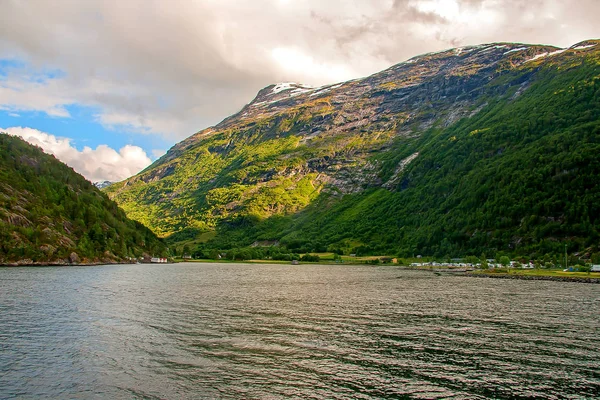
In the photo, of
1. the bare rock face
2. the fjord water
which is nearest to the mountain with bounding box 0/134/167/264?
the bare rock face

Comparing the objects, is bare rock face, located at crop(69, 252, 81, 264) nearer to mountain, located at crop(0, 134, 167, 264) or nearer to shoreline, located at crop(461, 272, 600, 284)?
mountain, located at crop(0, 134, 167, 264)

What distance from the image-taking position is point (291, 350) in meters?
35.4

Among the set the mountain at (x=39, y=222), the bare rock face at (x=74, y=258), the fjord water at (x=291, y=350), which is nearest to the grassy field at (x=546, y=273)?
the fjord water at (x=291, y=350)

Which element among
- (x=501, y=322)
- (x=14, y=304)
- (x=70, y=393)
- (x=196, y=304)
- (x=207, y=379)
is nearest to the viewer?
(x=70, y=393)

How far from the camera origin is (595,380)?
28.7m

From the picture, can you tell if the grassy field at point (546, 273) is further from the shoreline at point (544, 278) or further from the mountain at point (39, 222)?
the mountain at point (39, 222)

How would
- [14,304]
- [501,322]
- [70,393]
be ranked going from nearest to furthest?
1. [70,393]
2. [501,322]
3. [14,304]

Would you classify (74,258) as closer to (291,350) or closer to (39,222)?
(39,222)

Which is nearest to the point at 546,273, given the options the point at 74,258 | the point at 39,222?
the point at 74,258

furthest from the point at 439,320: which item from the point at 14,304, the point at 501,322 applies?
the point at 14,304

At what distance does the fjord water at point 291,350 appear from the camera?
26.3 metres

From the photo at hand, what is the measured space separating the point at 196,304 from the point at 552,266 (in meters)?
162

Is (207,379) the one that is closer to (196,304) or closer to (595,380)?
(595,380)

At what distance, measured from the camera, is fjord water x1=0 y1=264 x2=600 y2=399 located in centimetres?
2634
